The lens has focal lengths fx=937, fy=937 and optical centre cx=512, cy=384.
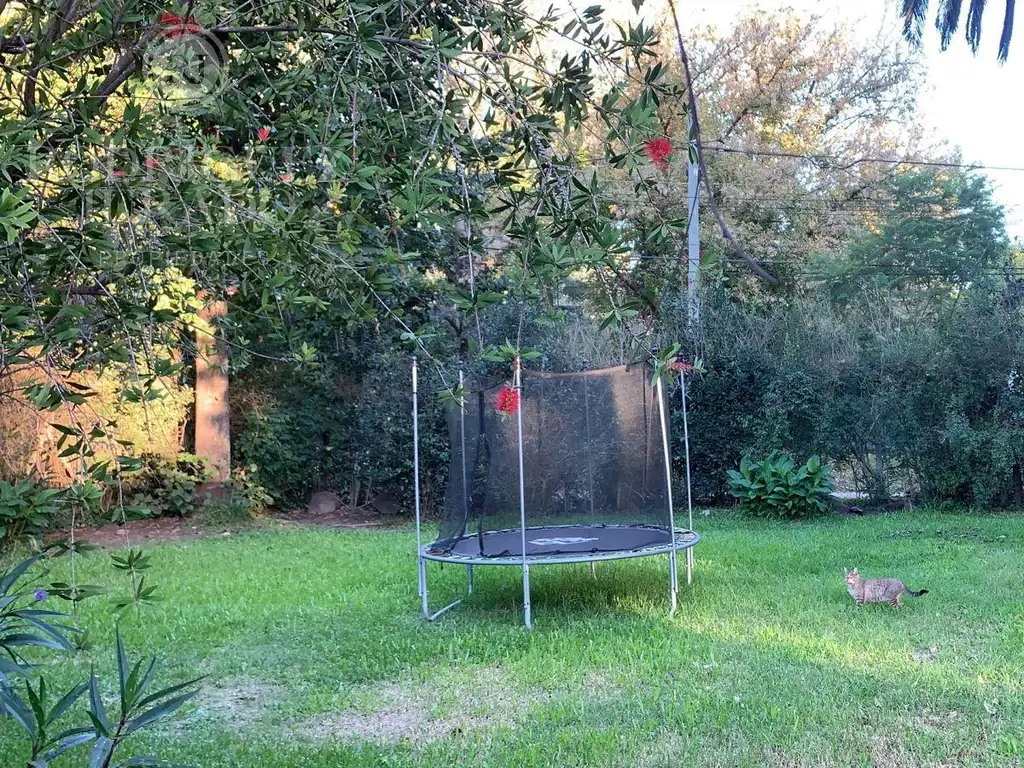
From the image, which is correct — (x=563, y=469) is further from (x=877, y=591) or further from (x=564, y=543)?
(x=877, y=591)

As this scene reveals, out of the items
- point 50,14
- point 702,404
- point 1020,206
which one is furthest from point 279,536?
point 1020,206

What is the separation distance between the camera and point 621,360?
10930mm

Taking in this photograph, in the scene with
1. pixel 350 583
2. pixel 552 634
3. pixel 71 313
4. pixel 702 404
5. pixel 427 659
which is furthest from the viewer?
pixel 702 404

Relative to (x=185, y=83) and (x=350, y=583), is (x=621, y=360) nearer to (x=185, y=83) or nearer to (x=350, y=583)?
(x=350, y=583)

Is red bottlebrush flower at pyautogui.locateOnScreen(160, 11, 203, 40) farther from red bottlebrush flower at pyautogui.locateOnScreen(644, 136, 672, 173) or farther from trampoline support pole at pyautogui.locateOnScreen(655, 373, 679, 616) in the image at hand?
trampoline support pole at pyautogui.locateOnScreen(655, 373, 679, 616)

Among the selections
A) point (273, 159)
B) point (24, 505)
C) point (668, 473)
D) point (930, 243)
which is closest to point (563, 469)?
point (668, 473)

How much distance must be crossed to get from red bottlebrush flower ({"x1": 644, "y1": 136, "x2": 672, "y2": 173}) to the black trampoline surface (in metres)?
3.60

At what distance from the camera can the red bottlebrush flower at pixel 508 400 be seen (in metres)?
5.04

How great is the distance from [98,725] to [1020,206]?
18.0m

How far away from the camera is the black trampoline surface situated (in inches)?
223

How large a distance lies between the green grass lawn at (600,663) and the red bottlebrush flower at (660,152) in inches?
83.5

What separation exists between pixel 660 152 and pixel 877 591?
13.4 ft

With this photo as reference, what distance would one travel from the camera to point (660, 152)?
225 centimetres

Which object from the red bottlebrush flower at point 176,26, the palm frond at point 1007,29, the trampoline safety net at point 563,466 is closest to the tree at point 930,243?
the palm frond at point 1007,29
